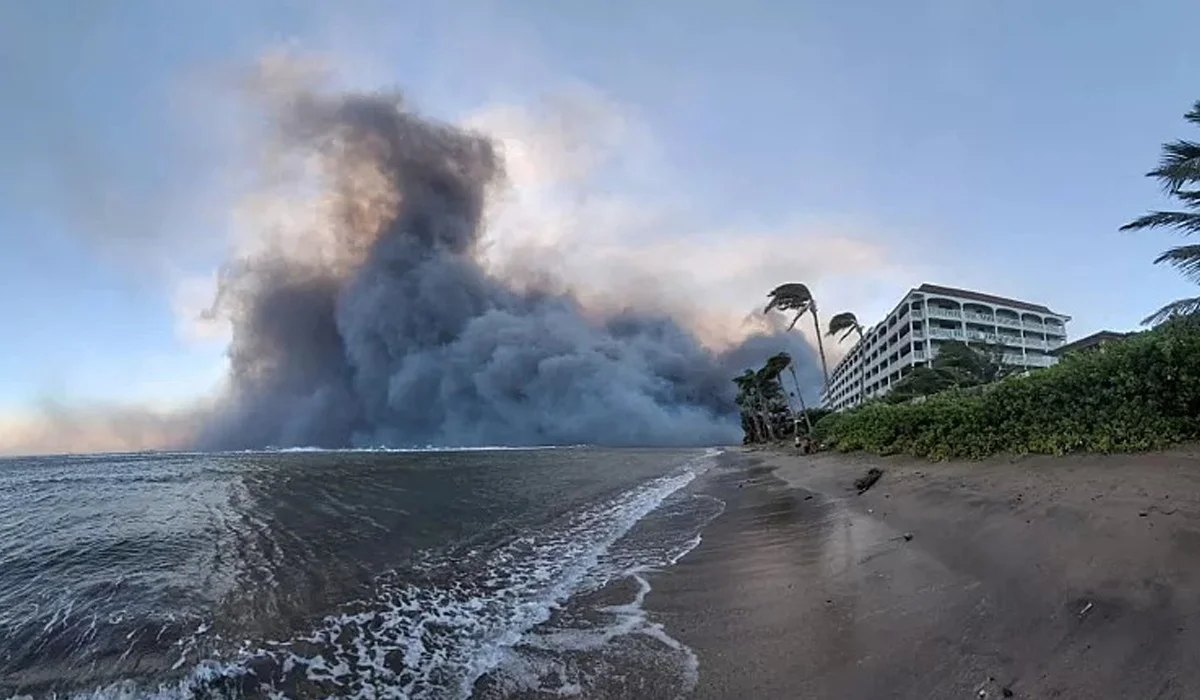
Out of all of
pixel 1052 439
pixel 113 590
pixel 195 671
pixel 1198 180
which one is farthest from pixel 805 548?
pixel 1198 180

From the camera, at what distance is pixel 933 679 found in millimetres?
5449

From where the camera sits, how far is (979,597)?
6.95 metres

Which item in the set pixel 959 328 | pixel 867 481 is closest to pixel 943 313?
pixel 959 328

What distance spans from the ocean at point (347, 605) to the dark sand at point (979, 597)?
1.01 m

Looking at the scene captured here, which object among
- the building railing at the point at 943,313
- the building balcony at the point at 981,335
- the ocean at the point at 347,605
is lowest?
the ocean at the point at 347,605

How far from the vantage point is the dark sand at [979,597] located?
5.14 metres

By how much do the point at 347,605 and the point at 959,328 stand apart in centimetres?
9632

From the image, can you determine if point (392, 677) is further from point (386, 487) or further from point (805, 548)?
point (386, 487)

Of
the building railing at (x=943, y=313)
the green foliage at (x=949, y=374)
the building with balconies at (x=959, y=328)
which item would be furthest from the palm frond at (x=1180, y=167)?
the building railing at (x=943, y=313)

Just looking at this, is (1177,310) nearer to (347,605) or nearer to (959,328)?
(347,605)

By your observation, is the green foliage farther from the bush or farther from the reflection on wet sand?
the reflection on wet sand

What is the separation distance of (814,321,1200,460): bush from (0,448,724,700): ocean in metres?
8.21

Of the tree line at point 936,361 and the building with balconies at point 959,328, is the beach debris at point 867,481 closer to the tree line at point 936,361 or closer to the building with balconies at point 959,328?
the tree line at point 936,361

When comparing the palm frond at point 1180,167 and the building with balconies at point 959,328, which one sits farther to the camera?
the building with balconies at point 959,328
